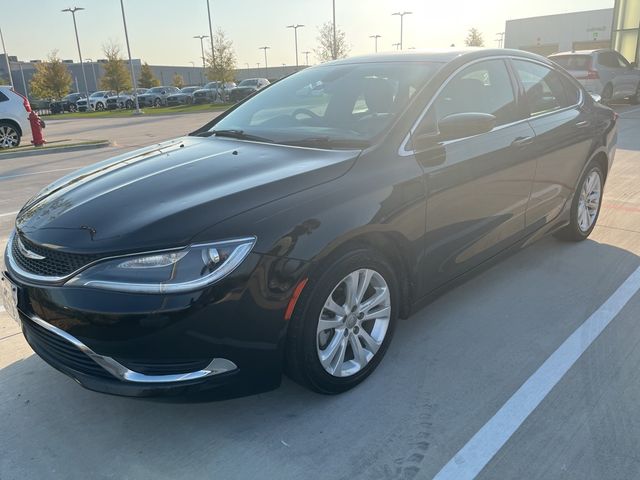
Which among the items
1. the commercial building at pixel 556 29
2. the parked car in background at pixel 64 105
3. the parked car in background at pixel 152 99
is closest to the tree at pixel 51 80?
the parked car in background at pixel 64 105

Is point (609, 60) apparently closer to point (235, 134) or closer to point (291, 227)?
point (235, 134)

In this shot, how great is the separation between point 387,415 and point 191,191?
4.66 feet

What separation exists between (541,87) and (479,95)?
941 millimetres

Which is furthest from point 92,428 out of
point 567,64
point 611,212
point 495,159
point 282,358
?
point 567,64

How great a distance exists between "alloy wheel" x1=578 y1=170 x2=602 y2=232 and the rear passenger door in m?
0.30

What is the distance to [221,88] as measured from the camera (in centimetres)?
4234

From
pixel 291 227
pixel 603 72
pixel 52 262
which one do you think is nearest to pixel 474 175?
pixel 291 227

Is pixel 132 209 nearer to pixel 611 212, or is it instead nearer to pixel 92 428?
pixel 92 428

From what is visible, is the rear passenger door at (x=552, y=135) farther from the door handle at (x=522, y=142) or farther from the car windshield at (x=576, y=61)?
the car windshield at (x=576, y=61)

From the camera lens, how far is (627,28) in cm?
2377

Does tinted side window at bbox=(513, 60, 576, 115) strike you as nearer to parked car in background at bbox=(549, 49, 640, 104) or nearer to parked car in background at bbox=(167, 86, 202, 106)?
parked car in background at bbox=(549, 49, 640, 104)

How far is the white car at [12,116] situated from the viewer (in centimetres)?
1403

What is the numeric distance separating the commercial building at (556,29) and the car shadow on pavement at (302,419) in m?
59.5

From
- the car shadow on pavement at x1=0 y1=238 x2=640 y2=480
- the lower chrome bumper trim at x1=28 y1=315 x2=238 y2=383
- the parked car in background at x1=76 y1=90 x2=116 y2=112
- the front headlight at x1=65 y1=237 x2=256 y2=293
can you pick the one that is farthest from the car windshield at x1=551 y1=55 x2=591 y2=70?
the parked car in background at x1=76 y1=90 x2=116 y2=112
